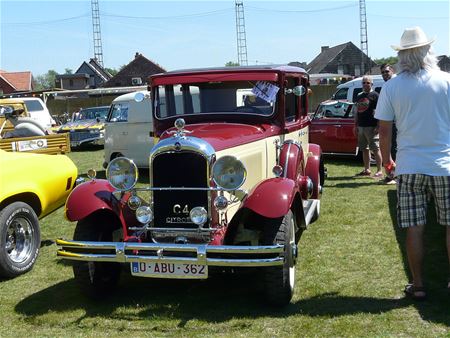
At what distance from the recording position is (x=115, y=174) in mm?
4348

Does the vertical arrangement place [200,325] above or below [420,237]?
below

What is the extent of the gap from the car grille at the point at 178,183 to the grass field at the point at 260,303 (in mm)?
707

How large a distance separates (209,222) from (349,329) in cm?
135

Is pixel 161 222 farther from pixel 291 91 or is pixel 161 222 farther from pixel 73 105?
pixel 73 105

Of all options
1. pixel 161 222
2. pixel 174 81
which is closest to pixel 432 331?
pixel 161 222

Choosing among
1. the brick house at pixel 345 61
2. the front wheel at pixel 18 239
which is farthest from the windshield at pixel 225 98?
the brick house at pixel 345 61

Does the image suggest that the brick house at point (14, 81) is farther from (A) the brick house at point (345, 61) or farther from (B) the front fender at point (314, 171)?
(B) the front fender at point (314, 171)

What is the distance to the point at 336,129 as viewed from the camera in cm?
1162

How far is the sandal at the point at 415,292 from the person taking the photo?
396 centimetres

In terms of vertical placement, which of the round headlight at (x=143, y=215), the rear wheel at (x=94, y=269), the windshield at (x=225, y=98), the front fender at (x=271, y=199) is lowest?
the rear wheel at (x=94, y=269)

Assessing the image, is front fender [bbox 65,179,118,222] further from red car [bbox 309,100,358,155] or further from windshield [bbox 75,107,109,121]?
windshield [bbox 75,107,109,121]

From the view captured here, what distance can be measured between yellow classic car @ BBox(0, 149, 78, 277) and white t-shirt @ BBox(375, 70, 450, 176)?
3654 millimetres

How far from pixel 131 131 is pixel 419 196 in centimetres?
807

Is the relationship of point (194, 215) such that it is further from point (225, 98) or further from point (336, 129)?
point (336, 129)
